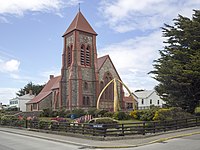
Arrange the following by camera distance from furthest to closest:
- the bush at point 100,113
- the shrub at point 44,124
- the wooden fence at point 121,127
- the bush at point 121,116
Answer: the bush at point 100,113, the bush at point 121,116, the shrub at point 44,124, the wooden fence at point 121,127

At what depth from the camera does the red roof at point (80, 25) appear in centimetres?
6210

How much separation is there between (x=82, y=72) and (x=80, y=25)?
37.4 feet

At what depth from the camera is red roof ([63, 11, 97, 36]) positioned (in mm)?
62097

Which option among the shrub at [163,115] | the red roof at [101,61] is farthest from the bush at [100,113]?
the red roof at [101,61]

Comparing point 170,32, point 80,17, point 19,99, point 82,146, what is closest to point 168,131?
point 82,146

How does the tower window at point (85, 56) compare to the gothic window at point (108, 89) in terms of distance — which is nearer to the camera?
the tower window at point (85, 56)

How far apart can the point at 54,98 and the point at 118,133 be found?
51211 millimetres

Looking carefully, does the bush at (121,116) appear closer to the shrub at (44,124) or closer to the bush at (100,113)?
the bush at (100,113)

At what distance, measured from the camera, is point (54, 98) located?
225 feet

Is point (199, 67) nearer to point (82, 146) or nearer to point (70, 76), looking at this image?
point (82, 146)

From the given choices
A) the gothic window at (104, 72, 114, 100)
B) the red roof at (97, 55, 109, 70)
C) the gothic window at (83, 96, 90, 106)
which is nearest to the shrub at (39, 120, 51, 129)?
the gothic window at (83, 96, 90, 106)

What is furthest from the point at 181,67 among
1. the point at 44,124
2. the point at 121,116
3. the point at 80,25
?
the point at 80,25

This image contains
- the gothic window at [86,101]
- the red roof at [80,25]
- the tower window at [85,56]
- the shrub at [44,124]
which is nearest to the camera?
the shrub at [44,124]

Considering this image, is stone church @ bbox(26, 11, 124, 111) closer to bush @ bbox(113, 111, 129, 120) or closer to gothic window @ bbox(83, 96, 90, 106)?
gothic window @ bbox(83, 96, 90, 106)
